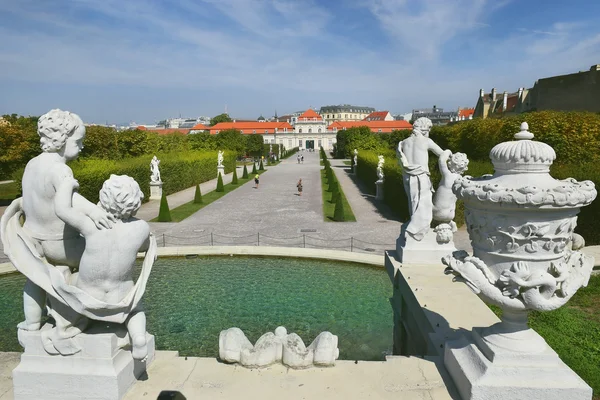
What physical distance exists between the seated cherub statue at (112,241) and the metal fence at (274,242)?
9.84 meters

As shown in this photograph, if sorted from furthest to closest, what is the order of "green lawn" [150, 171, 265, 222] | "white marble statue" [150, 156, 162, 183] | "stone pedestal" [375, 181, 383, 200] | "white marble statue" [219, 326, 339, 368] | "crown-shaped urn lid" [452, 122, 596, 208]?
"white marble statue" [150, 156, 162, 183] → "stone pedestal" [375, 181, 383, 200] → "green lawn" [150, 171, 265, 222] → "white marble statue" [219, 326, 339, 368] → "crown-shaped urn lid" [452, 122, 596, 208]

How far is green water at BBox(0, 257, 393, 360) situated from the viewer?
237 inches

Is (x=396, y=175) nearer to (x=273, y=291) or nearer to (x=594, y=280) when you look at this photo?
(x=594, y=280)

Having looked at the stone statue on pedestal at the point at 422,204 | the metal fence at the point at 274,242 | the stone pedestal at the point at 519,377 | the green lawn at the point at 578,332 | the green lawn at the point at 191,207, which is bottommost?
the green lawn at the point at 191,207

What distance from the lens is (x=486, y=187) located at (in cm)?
289

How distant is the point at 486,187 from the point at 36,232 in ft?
10.7

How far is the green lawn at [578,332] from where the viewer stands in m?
4.91

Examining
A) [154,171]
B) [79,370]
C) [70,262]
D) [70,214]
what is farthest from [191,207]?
[70,214]

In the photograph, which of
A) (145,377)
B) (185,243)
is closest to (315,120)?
(185,243)

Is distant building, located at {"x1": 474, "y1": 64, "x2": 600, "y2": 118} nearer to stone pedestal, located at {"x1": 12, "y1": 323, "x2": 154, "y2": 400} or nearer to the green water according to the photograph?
the green water

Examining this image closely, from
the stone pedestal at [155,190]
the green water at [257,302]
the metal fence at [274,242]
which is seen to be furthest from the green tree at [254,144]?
the green water at [257,302]

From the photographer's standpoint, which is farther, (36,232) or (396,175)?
(396,175)

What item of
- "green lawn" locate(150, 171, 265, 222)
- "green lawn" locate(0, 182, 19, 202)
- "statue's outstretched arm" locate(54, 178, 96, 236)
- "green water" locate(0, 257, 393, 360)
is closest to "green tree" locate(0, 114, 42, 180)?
"green lawn" locate(0, 182, 19, 202)

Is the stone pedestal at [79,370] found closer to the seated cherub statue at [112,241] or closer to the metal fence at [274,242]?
the seated cherub statue at [112,241]
